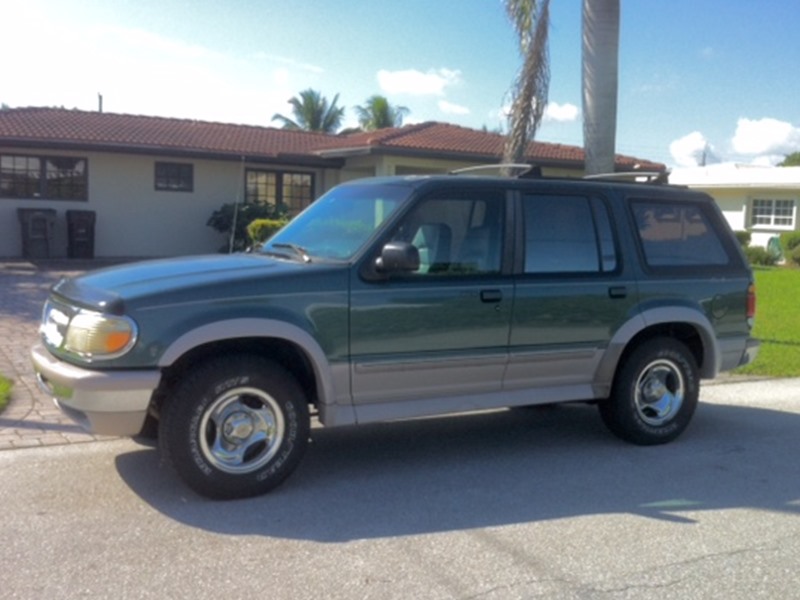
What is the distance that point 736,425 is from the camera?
28.0 feet

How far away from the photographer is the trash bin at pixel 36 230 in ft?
68.5

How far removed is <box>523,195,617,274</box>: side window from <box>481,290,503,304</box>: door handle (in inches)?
13.8

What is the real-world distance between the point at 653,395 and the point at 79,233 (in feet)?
54.6

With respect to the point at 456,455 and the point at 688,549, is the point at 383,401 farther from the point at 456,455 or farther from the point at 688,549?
the point at 688,549

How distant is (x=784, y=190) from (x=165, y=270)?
3246 cm

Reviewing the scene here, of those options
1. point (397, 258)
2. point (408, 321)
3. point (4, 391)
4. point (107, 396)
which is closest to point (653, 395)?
point (408, 321)

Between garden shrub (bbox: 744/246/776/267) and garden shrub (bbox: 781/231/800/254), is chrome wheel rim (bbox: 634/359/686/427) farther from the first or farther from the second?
garden shrub (bbox: 781/231/800/254)

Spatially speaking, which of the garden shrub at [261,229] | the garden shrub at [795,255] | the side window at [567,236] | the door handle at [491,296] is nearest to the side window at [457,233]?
the door handle at [491,296]

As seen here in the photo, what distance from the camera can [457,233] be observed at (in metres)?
6.86

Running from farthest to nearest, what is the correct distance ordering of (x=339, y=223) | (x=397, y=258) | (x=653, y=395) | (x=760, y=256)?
1. (x=760, y=256)
2. (x=653, y=395)
3. (x=339, y=223)
4. (x=397, y=258)

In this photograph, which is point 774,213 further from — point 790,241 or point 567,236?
point 567,236

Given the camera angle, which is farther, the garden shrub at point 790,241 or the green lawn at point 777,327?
the garden shrub at point 790,241

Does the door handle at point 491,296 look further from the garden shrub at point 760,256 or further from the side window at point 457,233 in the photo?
the garden shrub at point 760,256

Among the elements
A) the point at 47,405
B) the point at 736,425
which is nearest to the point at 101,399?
the point at 47,405
